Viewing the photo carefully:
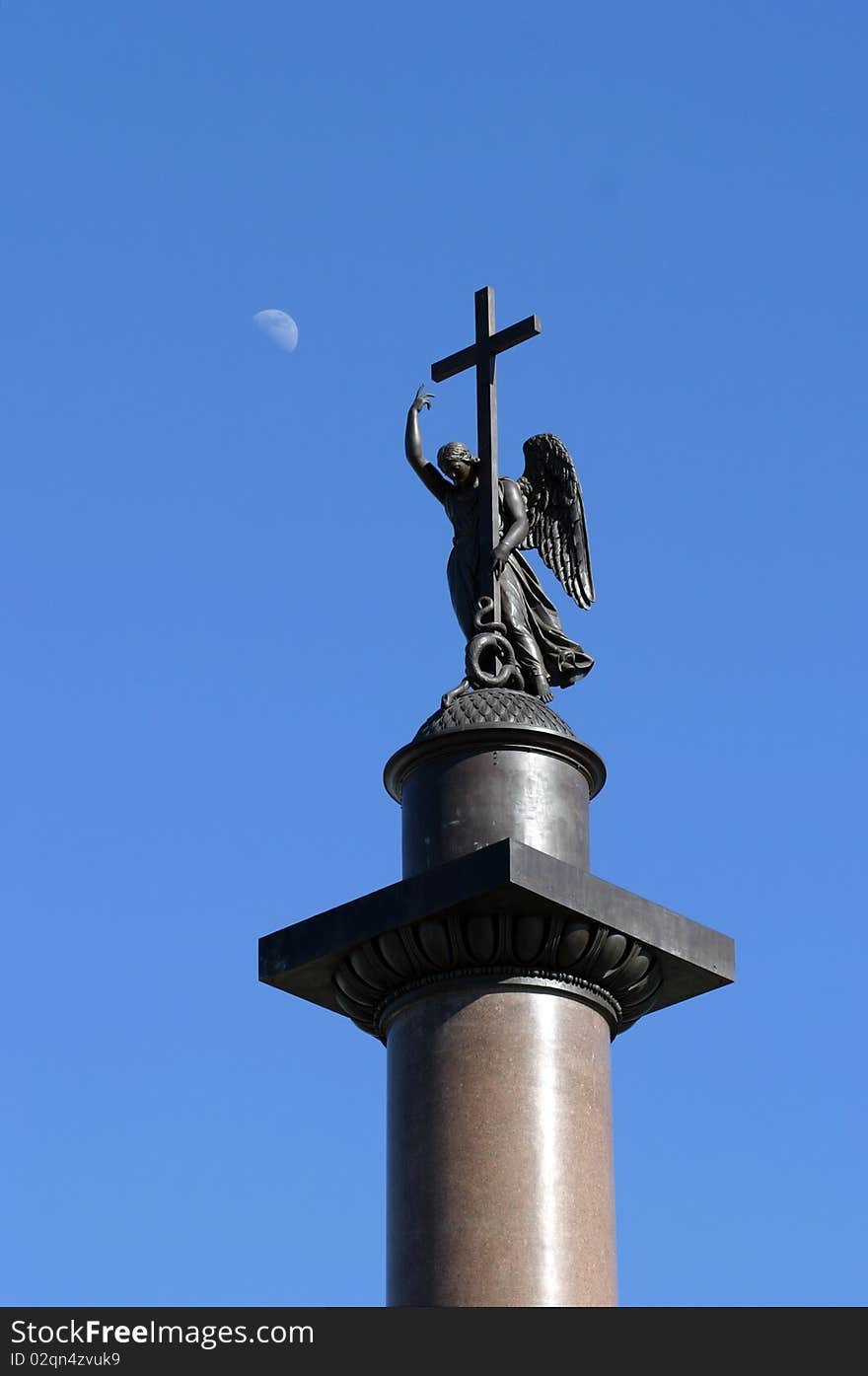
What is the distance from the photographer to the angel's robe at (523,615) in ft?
53.5

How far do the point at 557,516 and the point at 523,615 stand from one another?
1.13 metres

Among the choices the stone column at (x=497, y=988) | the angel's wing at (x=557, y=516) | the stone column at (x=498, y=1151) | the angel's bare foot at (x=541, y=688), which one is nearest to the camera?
the stone column at (x=498, y=1151)

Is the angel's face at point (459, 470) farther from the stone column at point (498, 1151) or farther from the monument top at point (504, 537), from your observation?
the stone column at point (498, 1151)

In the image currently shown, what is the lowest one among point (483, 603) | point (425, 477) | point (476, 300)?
point (483, 603)

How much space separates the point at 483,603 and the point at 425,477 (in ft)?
3.75

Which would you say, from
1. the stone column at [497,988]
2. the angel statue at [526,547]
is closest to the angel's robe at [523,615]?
the angel statue at [526,547]

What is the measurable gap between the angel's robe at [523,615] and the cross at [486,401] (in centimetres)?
7

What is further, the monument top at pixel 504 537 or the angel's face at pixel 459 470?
the angel's face at pixel 459 470

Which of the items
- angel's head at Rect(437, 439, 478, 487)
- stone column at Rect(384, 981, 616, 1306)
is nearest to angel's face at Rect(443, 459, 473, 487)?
angel's head at Rect(437, 439, 478, 487)

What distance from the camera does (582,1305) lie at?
13859mm

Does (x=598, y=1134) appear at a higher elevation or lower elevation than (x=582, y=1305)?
higher
